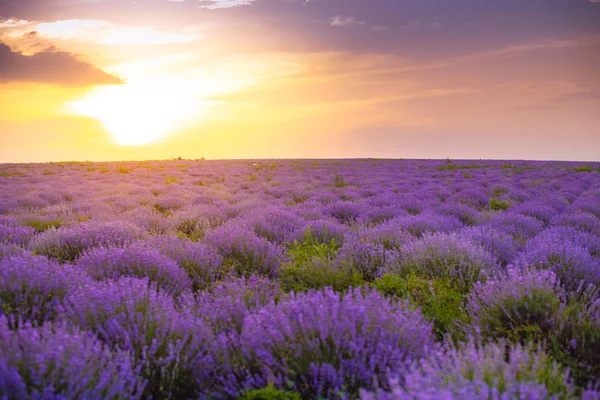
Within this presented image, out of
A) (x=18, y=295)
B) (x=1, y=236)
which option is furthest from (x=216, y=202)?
(x=18, y=295)

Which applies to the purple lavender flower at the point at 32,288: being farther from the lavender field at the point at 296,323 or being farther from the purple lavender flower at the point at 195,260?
the purple lavender flower at the point at 195,260

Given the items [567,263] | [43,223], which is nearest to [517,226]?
[567,263]

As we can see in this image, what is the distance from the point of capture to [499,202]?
1037 cm

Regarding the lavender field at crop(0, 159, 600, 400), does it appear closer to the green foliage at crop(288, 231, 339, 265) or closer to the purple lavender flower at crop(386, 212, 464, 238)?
the green foliage at crop(288, 231, 339, 265)

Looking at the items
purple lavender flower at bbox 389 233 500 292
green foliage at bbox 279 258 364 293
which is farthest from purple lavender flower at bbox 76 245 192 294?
purple lavender flower at bbox 389 233 500 292

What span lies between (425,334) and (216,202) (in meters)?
8.43

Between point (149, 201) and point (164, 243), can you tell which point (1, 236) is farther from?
point (149, 201)

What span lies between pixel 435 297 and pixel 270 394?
198cm

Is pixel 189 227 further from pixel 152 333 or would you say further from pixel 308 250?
pixel 152 333

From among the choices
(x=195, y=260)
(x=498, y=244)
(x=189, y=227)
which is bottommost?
(x=189, y=227)

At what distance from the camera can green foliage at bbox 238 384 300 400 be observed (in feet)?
6.64

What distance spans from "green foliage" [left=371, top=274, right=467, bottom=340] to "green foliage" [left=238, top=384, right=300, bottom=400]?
1.37 meters

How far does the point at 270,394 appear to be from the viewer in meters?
2.04

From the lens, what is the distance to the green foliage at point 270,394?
6.64ft
